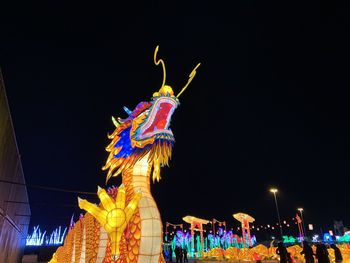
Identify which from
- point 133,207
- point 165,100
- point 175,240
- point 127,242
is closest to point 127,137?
point 165,100

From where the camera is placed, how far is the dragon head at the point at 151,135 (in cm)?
531

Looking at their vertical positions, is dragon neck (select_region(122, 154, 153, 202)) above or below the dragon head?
below

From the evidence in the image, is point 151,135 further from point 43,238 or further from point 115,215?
point 43,238

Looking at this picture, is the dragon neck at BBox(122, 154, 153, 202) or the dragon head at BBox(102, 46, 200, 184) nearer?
the dragon head at BBox(102, 46, 200, 184)

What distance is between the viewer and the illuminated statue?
4777 millimetres

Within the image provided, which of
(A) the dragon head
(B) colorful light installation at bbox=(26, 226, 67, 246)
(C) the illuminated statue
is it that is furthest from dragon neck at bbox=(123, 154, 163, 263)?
(B) colorful light installation at bbox=(26, 226, 67, 246)

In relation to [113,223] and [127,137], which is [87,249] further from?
[127,137]

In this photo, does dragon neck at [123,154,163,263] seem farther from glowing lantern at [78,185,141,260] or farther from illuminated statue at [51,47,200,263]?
glowing lantern at [78,185,141,260]

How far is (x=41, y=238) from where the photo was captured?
Result: 2889 inches

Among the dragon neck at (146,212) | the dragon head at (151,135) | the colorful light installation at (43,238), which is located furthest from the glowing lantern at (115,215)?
the colorful light installation at (43,238)

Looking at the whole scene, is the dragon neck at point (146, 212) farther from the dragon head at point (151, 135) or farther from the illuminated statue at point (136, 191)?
the dragon head at point (151, 135)

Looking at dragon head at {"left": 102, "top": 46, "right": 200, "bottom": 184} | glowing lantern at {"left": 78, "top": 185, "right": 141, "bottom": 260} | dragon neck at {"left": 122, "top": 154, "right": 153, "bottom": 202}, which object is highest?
dragon head at {"left": 102, "top": 46, "right": 200, "bottom": 184}

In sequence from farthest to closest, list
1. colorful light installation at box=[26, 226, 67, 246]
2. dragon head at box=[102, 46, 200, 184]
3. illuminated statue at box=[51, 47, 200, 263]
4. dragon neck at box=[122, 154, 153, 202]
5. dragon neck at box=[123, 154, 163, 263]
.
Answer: colorful light installation at box=[26, 226, 67, 246] < dragon neck at box=[122, 154, 153, 202] < dragon head at box=[102, 46, 200, 184] < illuminated statue at box=[51, 47, 200, 263] < dragon neck at box=[123, 154, 163, 263]

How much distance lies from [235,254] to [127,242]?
1647 cm
